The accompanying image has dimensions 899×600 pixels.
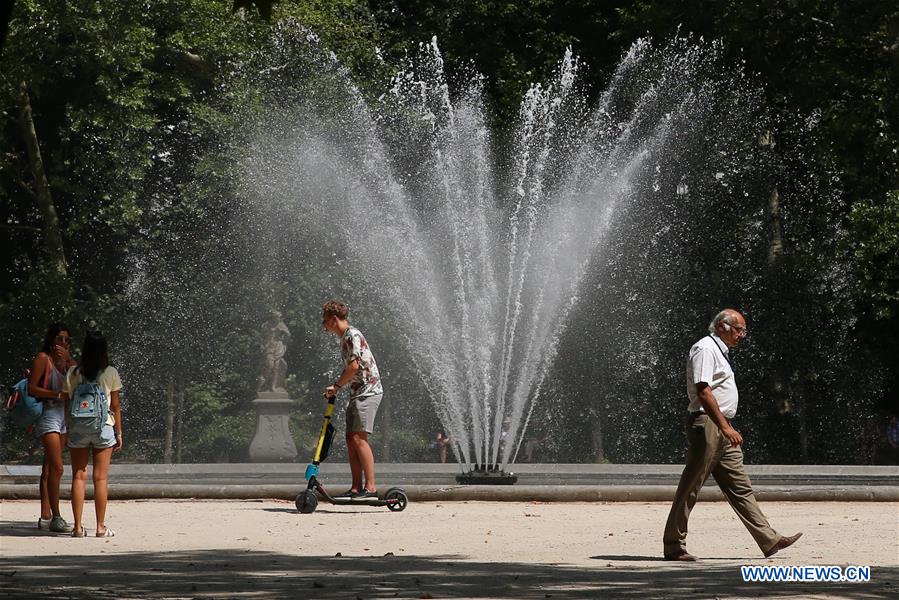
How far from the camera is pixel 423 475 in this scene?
1756 cm

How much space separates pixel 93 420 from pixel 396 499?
2892 mm

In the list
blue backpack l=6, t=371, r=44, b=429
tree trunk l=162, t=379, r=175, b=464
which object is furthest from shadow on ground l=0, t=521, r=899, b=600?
tree trunk l=162, t=379, r=175, b=464

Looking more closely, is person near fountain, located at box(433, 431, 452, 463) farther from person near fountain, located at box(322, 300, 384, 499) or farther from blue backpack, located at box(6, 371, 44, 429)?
blue backpack, located at box(6, 371, 44, 429)

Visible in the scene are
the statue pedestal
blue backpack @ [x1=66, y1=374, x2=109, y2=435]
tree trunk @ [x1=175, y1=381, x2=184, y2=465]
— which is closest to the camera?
blue backpack @ [x1=66, y1=374, x2=109, y2=435]

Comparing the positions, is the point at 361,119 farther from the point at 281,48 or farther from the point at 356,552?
the point at 356,552

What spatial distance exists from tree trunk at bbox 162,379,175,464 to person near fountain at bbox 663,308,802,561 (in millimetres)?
24836

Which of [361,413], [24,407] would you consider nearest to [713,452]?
[361,413]

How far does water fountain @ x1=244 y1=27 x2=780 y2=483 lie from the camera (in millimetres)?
27578

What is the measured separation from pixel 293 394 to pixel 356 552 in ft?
82.9

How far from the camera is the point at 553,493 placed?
1468 centimetres

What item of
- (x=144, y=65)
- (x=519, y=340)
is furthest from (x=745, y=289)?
(x=144, y=65)

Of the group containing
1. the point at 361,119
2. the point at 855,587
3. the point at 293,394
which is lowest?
the point at 855,587

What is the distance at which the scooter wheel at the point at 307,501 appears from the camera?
13.0 m

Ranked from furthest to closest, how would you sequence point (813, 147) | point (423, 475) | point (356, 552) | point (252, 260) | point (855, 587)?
point (252, 260) < point (813, 147) < point (423, 475) < point (356, 552) < point (855, 587)
